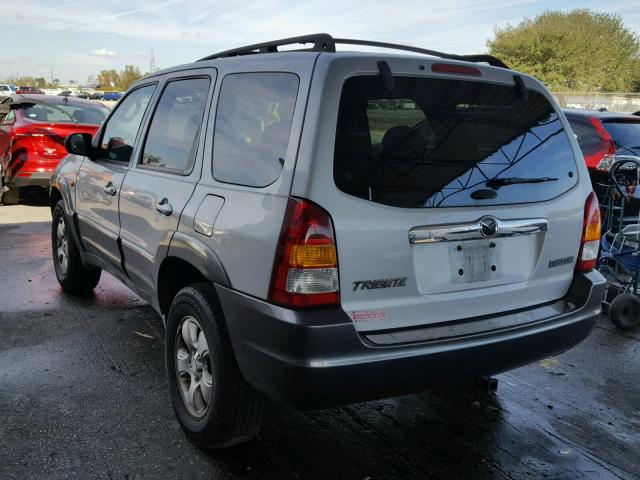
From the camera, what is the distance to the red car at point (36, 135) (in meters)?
9.24

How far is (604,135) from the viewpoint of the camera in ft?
24.8

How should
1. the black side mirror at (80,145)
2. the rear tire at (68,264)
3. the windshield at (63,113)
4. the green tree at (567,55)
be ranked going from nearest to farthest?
the black side mirror at (80,145)
the rear tire at (68,264)
the windshield at (63,113)
the green tree at (567,55)

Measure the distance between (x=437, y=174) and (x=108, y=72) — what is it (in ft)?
390

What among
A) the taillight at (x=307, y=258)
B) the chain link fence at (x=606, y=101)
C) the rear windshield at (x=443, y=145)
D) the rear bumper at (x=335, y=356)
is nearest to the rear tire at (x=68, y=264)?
the rear bumper at (x=335, y=356)

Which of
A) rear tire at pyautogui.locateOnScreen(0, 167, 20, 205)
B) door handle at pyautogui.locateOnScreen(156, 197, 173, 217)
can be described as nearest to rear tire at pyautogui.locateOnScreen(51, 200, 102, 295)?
door handle at pyautogui.locateOnScreen(156, 197, 173, 217)

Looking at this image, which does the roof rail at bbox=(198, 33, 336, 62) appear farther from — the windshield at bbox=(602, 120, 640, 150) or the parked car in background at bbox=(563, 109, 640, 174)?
the windshield at bbox=(602, 120, 640, 150)

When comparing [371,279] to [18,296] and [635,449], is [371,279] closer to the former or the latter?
[635,449]

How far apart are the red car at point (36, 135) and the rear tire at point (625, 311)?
305 inches

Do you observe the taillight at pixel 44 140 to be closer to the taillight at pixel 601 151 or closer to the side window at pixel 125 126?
the side window at pixel 125 126

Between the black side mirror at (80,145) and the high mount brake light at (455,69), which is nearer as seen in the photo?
the high mount brake light at (455,69)

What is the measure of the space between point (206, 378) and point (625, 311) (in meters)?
3.70

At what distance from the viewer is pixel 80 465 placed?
2875 millimetres

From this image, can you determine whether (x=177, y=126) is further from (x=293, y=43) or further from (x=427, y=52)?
(x=427, y=52)

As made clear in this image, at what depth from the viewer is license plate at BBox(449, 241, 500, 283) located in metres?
2.63
